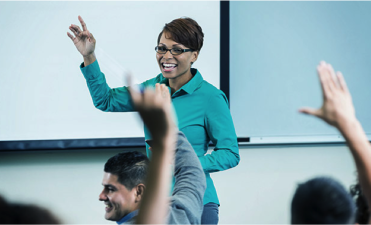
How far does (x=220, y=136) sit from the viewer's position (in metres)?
1.87

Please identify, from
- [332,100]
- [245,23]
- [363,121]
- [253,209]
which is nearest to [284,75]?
[245,23]

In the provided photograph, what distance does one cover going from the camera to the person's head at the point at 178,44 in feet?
6.25

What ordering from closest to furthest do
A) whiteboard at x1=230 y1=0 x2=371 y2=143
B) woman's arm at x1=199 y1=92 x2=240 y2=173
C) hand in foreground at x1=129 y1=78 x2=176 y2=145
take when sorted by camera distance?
hand in foreground at x1=129 y1=78 x2=176 y2=145
woman's arm at x1=199 y1=92 x2=240 y2=173
whiteboard at x1=230 y1=0 x2=371 y2=143

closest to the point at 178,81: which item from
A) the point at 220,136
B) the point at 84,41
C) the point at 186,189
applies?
the point at 220,136

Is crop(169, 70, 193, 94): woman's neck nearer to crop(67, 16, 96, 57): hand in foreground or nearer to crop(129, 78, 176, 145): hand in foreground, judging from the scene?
crop(67, 16, 96, 57): hand in foreground

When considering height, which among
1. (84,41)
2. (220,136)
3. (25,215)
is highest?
(84,41)

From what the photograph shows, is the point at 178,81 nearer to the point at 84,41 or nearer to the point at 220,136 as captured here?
the point at 220,136

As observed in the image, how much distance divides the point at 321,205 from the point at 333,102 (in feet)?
0.65

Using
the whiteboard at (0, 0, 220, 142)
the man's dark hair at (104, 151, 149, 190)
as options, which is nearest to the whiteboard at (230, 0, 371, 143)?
the whiteboard at (0, 0, 220, 142)

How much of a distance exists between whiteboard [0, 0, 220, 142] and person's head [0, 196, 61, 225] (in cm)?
208

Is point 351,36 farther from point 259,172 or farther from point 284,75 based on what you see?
point 259,172

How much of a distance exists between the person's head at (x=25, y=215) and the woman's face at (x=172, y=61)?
124 cm

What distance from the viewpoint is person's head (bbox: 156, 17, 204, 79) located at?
1904 millimetres

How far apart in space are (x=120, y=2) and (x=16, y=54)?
2.39 ft
